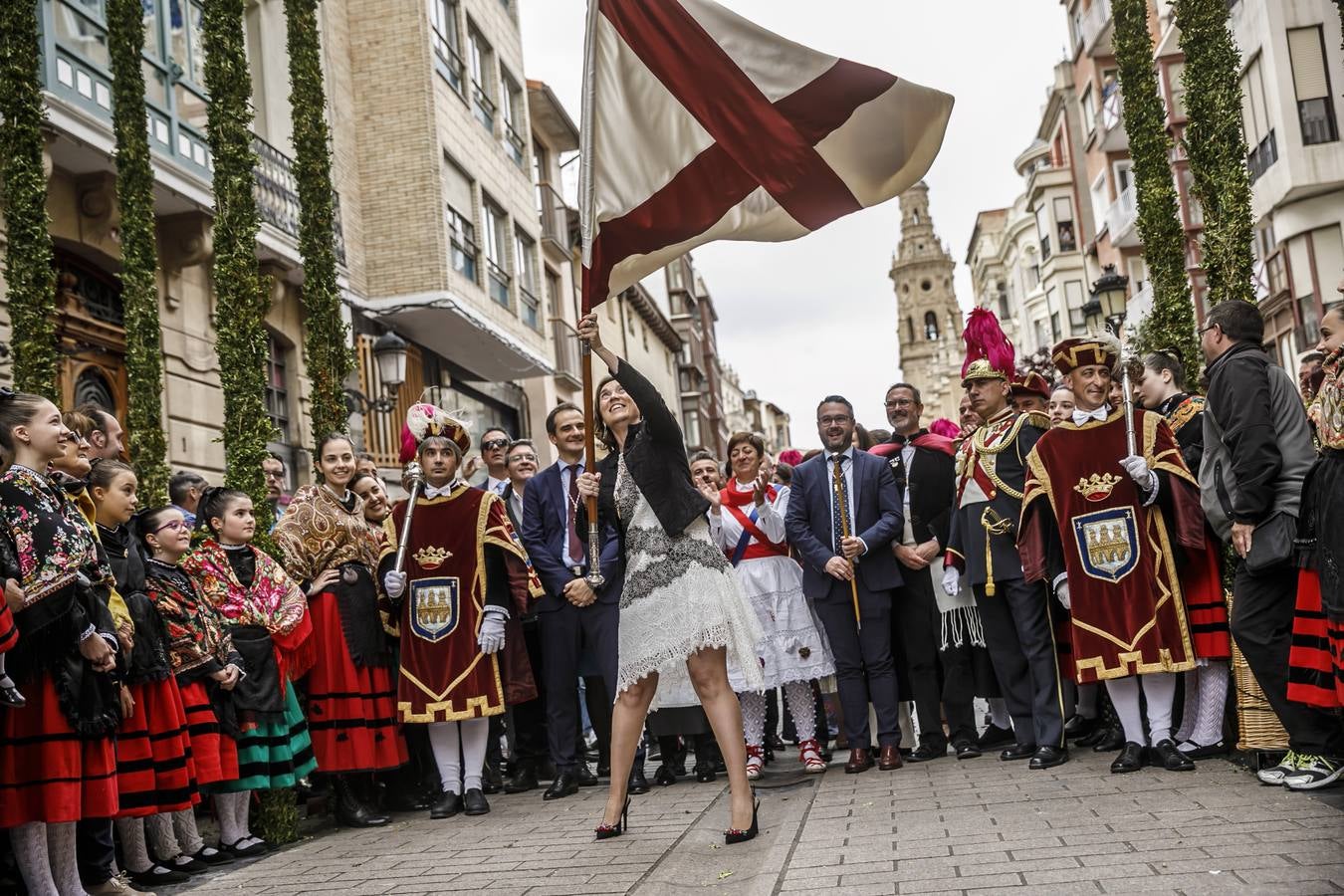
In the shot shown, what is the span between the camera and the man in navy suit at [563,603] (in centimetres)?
816

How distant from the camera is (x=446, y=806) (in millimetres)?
7660

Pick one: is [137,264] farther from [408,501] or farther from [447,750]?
[447,750]

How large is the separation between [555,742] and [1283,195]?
22.9 m

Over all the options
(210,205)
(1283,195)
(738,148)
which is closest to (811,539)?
(738,148)

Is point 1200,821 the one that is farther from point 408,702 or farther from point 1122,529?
point 408,702

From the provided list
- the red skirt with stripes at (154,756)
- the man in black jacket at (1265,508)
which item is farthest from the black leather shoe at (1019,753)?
the red skirt with stripes at (154,756)

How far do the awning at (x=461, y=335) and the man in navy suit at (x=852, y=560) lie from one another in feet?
43.9

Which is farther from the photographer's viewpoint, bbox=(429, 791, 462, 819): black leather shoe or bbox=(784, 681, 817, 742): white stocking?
bbox=(784, 681, 817, 742): white stocking

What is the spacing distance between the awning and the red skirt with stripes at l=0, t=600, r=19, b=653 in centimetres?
1618

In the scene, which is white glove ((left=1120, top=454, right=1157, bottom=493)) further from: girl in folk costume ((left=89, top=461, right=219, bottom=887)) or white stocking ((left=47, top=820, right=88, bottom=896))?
white stocking ((left=47, top=820, right=88, bottom=896))

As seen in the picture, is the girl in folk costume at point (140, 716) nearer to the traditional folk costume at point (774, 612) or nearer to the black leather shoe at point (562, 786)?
the black leather shoe at point (562, 786)

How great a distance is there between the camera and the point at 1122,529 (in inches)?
285

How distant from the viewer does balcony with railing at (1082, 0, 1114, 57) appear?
38000mm

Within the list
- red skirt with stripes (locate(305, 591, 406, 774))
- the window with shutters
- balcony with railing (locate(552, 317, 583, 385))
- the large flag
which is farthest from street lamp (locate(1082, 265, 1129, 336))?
balcony with railing (locate(552, 317, 583, 385))
